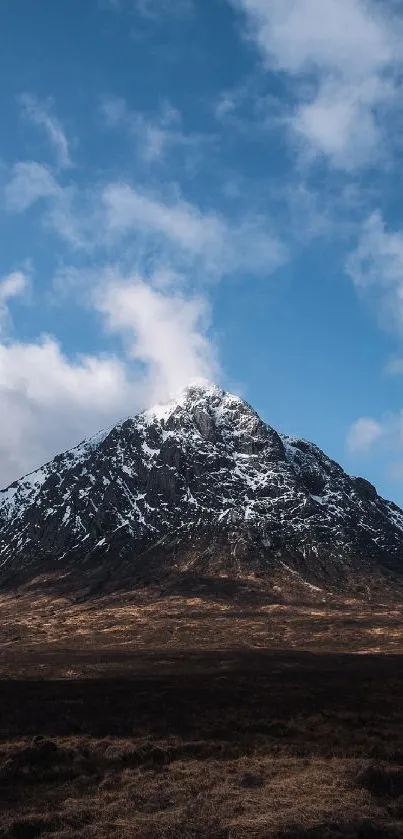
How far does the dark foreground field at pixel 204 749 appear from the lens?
20938mm

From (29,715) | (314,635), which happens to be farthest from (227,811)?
(314,635)

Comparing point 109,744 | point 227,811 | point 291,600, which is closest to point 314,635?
point 291,600

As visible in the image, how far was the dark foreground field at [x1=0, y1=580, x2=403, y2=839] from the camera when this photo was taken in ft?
68.7

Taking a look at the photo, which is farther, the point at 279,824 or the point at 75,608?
the point at 75,608

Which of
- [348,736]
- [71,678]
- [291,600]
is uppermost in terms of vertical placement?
[291,600]

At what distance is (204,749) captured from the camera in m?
30.8

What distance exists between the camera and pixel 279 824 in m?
20.0

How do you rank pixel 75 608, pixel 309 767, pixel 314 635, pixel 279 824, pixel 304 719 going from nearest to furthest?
1. pixel 279 824
2. pixel 309 767
3. pixel 304 719
4. pixel 314 635
5. pixel 75 608

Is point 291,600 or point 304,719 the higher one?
point 291,600

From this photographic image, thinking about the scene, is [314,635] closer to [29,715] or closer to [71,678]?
[71,678]

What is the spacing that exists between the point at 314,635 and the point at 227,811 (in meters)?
104

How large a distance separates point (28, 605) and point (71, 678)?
139 meters

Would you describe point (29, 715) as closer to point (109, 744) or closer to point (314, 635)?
point (109, 744)

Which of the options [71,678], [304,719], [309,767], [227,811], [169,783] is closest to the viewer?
[227,811]
